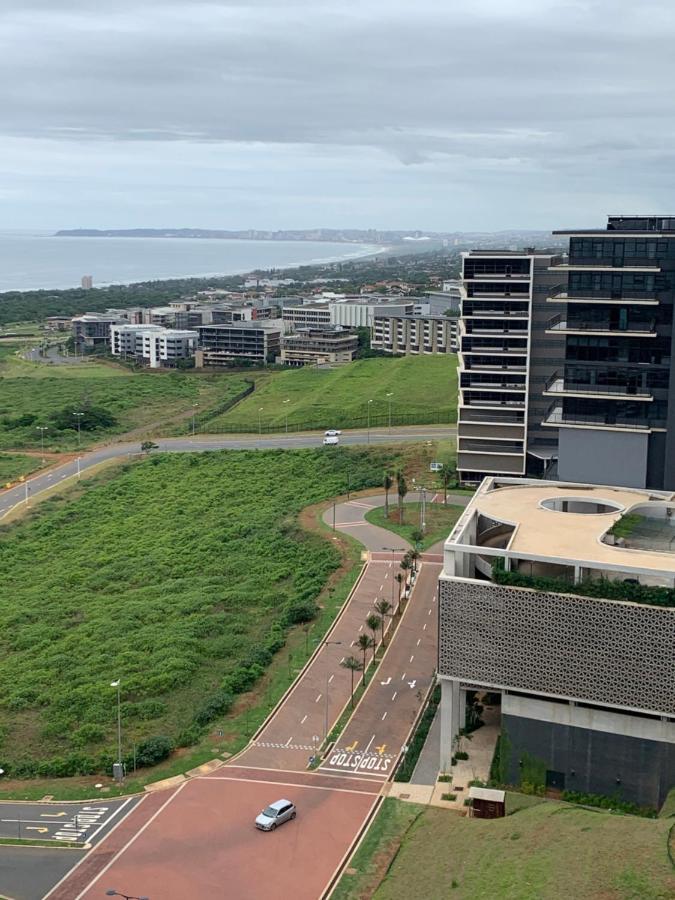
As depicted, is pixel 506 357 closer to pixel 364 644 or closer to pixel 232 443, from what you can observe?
pixel 364 644

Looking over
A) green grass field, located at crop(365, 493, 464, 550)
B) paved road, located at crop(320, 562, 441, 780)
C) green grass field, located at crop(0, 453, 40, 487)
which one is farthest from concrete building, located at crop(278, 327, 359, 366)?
paved road, located at crop(320, 562, 441, 780)

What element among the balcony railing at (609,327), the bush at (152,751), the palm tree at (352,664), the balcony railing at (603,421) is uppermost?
the balcony railing at (609,327)

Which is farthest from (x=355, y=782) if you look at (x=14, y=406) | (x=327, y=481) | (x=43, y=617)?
(x=14, y=406)

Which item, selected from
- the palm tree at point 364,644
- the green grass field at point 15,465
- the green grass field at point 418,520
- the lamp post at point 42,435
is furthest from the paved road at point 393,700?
the lamp post at point 42,435

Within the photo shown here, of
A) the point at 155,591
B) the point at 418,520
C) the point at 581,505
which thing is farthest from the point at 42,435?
the point at 581,505

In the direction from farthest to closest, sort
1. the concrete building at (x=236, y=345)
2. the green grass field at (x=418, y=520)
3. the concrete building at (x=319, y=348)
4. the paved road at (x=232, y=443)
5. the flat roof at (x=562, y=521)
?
the concrete building at (x=236, y=345)
the concrete building at (x=319, y=348)
the paved road at (x=232, y=443)
the green grass field at (x=418, y=520)
the flat roof at (x=562, y=521)

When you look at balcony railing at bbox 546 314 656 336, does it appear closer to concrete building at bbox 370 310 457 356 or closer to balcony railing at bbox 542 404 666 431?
balcony railing at bbox 542 404 666 431

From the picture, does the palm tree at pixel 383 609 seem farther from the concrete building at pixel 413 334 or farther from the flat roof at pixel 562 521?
the concrete building at pixel 413 334
